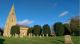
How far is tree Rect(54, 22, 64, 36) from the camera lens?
39.0 m

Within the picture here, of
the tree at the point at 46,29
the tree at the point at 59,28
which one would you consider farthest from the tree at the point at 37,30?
the tree at the point at 59,28

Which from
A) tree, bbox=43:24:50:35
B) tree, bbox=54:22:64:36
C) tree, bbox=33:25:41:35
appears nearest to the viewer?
tree, bbox=54:22:64:36

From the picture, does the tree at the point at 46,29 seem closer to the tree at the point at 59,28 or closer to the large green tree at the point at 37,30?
the tree at the point at 59,28

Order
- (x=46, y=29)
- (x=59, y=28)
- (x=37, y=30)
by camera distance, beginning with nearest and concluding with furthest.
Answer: (x=59, y=28)
(x=46, y=29)
(x=37, y=30)

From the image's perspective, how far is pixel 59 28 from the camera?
3956cm

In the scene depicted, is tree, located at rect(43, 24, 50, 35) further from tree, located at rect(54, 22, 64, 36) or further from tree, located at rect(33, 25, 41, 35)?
tree, located at rect(33, 25, 41, 35)

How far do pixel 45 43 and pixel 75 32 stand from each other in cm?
2113

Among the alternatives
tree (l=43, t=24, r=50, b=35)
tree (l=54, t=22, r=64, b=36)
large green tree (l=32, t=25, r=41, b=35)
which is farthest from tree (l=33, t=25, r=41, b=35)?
tree (l=54, t=22, r=64, b=36)

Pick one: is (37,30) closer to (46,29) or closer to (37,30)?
(37,30)

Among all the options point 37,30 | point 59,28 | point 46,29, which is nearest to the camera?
point 59,28

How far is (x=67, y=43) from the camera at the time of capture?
13.5 m

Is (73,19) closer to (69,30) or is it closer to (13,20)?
(69,30)

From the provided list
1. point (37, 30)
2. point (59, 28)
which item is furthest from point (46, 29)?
point (37, 30)

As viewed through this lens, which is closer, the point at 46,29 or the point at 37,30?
the point at 46,29
